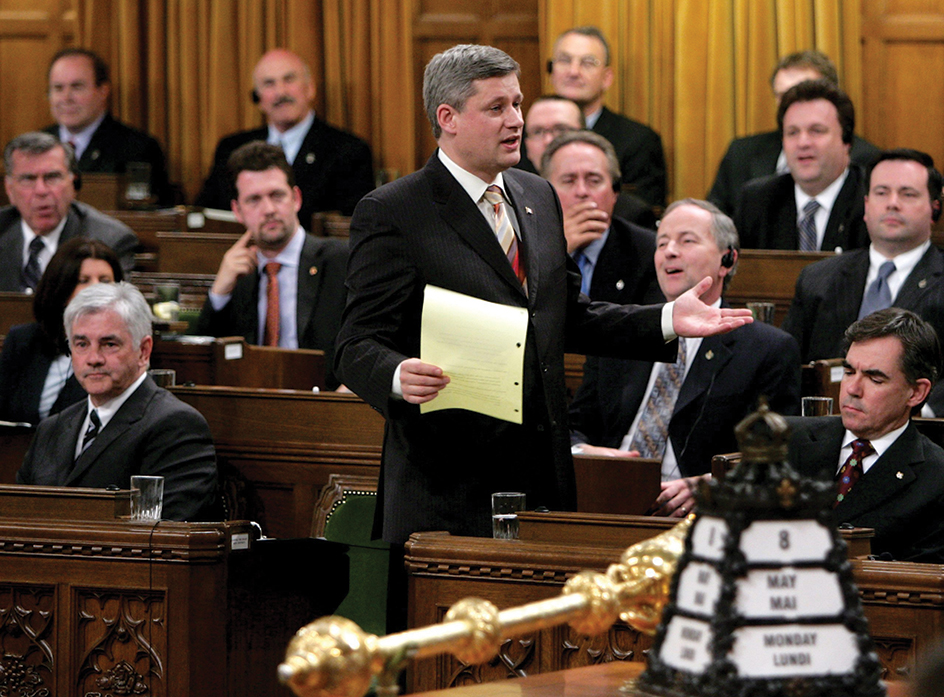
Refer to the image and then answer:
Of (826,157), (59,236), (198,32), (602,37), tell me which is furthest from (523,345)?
(198,32)

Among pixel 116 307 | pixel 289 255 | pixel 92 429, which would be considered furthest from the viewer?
pixel 289 255

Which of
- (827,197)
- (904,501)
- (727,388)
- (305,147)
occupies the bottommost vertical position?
(904,501)

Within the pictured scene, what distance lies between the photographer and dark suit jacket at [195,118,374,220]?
6.71 meters

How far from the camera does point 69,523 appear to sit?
8.65 ft

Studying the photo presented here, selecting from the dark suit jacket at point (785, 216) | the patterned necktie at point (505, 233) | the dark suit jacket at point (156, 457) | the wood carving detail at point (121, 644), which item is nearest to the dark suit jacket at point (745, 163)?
the dark suit jacket at point (785, 216)

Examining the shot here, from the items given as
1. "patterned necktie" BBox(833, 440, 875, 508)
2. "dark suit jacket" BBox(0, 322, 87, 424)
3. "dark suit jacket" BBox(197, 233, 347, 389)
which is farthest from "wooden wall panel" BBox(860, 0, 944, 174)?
"dark suit jacket" BBox(0, 322, 87, 424)

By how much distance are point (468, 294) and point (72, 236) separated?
337cm

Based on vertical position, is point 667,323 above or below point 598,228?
below

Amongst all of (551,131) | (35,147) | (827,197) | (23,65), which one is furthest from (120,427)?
(23,65)

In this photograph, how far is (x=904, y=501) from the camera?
295cm

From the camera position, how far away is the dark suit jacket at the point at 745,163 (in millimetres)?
6031

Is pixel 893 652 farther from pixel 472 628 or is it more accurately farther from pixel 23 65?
pixel 23 65

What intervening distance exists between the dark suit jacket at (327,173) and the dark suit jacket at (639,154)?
1.15 metres

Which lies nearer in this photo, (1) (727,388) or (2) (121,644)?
(2) (121,644)
